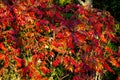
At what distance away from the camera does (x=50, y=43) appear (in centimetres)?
584

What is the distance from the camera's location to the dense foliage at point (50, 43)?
576 cm

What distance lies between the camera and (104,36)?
6359 mm

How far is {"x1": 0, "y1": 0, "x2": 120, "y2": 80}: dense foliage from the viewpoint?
18.9 ft

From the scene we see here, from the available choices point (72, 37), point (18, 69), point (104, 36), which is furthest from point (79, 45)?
point (18, 69)

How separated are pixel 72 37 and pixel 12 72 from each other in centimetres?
154

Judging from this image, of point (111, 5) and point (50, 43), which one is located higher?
point (50, 43)

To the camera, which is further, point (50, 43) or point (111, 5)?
point (111, 5)

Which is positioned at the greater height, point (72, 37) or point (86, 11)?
point (86, 11)

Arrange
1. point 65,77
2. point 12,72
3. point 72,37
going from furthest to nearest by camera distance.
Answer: point 65,77, point 12,72, point 72,37

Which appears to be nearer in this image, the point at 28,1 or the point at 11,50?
the point at 11,50

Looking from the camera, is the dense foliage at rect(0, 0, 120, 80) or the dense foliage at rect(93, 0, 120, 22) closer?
the dense foliage at rect(0, 0, 120, 80)

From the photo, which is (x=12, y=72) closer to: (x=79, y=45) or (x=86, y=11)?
(x=79, y=45)

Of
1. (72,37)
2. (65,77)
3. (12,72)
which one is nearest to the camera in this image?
(72,37)

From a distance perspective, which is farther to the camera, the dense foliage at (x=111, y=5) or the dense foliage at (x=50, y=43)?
the dense foliage at (x=111, y=5)
